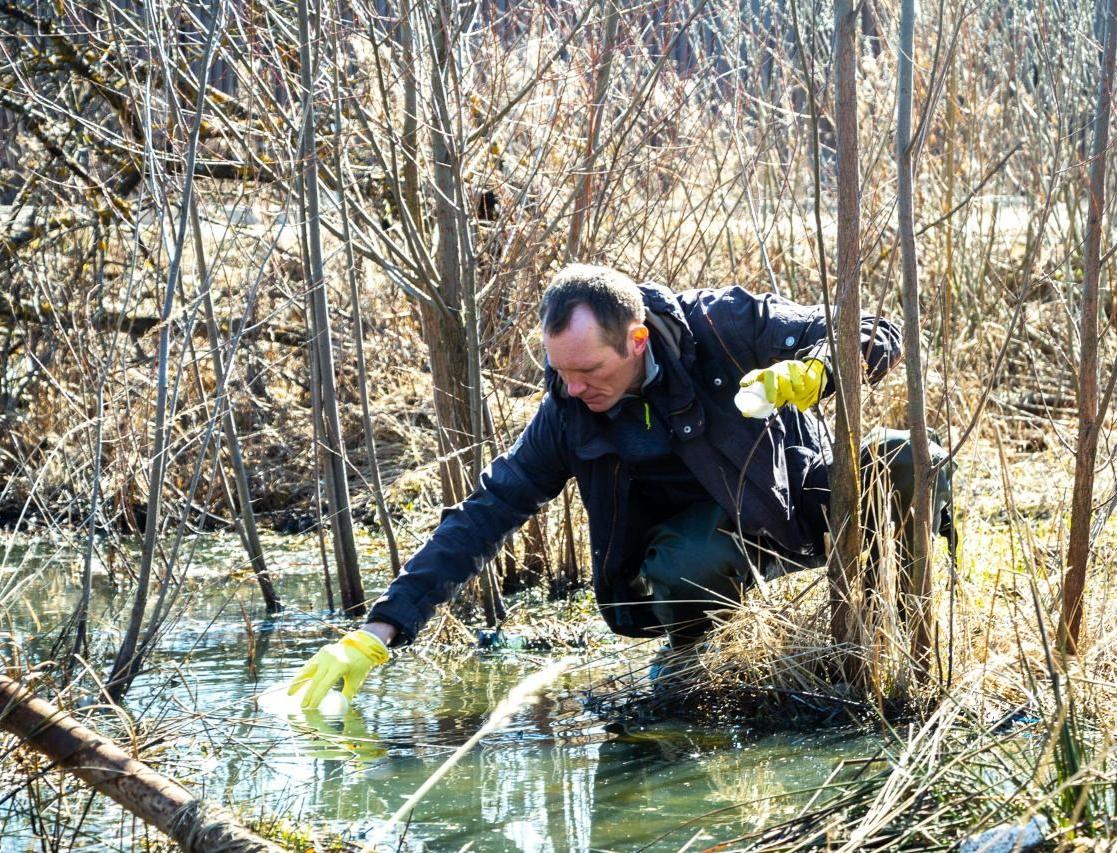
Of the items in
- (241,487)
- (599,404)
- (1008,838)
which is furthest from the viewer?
(241,487)

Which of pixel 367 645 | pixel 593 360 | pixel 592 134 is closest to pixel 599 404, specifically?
pixel 593 360

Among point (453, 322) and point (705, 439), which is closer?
point (705, 439)

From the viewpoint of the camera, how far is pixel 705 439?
4004mm

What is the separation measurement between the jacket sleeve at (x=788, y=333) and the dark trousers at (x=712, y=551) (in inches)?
9.2

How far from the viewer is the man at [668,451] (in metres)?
3.78

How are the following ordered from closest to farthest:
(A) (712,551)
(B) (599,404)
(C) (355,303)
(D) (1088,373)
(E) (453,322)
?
(D) (1088,373) → (B) (599,404) → (A) (712,551) → (C) (355,303) → (E) (453,322)

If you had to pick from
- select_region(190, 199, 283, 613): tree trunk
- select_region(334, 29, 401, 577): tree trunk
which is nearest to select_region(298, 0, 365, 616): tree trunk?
select_region(334, 29, 401, 577): tree trunk

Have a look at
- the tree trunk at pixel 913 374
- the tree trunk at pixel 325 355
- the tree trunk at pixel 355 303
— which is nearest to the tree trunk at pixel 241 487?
the tree trunk at pixel 325 355

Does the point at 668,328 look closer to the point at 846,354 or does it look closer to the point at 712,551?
the point at 846,354

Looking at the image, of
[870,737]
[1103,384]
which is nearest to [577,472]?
[870,737]

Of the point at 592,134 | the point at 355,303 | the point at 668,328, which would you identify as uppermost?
the point at 592,134

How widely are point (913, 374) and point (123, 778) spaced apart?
208 centimetres

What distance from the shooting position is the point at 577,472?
13.4ft

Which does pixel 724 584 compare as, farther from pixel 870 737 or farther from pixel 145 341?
pixel 145 341
